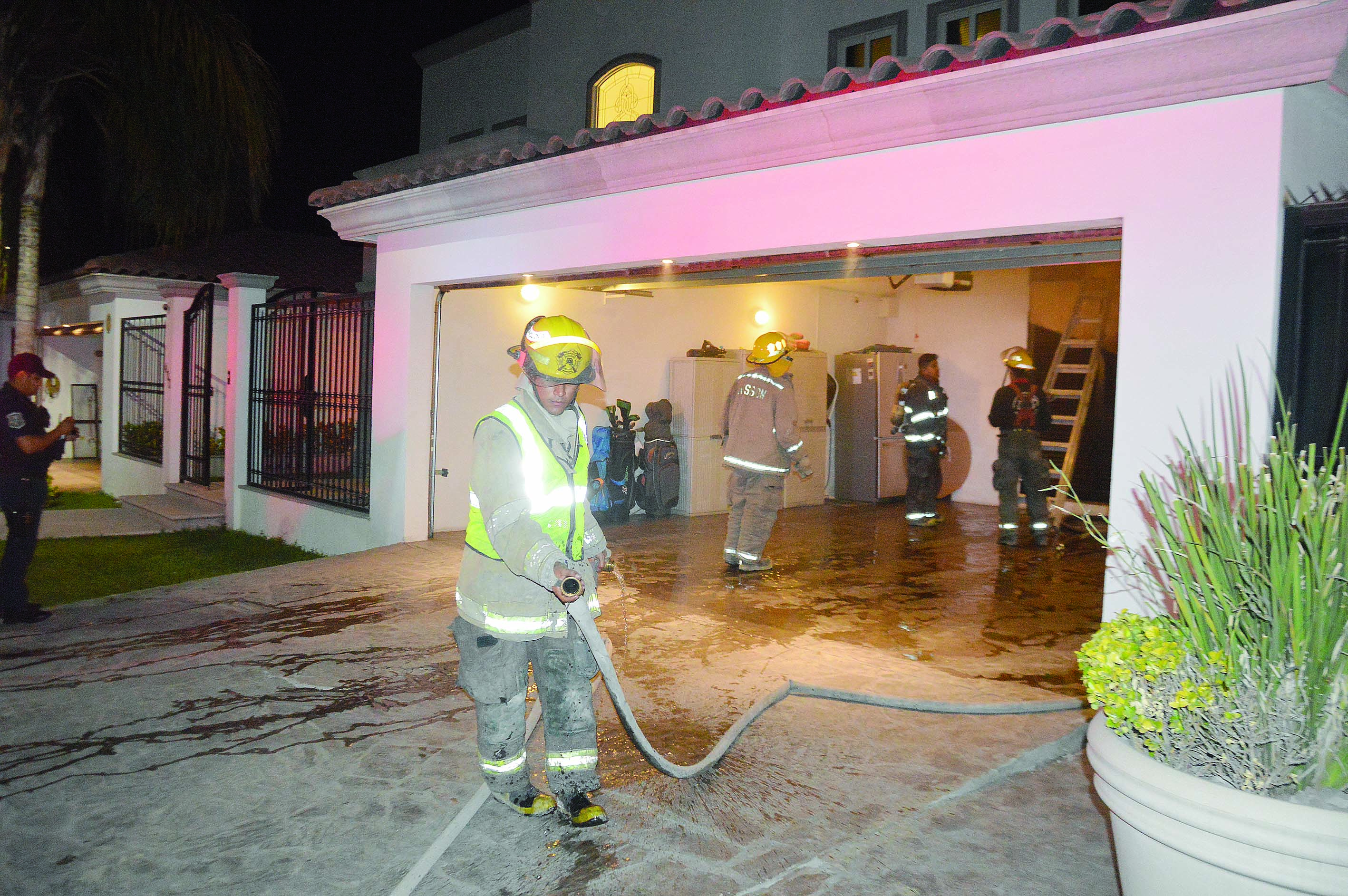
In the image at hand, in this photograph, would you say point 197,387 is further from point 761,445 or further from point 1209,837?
point 1209,837

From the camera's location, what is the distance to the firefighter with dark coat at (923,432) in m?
11.0

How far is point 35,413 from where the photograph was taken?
22.1 ft

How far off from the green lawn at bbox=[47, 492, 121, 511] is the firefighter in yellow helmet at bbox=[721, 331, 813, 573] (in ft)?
32.9

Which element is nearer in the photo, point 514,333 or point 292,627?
point 292,627

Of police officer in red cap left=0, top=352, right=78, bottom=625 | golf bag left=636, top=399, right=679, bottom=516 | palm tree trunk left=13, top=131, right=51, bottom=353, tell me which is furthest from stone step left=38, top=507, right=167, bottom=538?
golf bag left=636, top=399, right=679, bottom=516

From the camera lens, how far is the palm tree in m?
10.5

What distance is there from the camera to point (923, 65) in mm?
5230

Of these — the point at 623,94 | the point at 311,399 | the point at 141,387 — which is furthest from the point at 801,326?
the point at 141,387

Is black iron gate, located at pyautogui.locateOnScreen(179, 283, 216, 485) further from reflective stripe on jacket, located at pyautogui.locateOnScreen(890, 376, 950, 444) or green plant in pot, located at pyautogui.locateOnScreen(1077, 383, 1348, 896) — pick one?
green plant in pot, located at pyautogui.locateOnScreen(1077, 383, 1348, 896)

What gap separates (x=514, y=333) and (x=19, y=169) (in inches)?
258

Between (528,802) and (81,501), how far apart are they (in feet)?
44.2

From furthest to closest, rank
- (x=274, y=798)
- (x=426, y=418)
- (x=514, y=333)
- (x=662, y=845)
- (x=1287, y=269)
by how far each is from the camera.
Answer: (x=514, y=333) < (x=426, y=418) < (x=1287, y=269) < (x=274, y=798) < (x=662, y=845)

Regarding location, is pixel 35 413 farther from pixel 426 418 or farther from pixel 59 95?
pixel 59 95

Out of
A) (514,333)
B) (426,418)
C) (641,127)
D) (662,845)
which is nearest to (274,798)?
(662,845)
